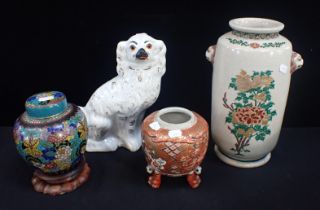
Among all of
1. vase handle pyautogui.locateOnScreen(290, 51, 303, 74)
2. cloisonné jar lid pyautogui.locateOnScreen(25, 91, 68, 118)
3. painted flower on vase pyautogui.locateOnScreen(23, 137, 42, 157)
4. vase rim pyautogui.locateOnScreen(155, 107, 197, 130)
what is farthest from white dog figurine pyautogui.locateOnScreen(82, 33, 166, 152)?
vase handle pyautogui.locateOnScreen(290, 51, 303, 74)

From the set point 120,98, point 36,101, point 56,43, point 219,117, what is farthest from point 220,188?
point 56,43

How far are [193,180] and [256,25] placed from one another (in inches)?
29.7

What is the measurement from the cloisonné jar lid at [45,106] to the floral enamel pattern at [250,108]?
71 centimetres

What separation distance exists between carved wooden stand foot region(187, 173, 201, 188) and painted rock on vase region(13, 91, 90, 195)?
0.48 metres

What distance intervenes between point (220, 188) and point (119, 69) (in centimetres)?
72

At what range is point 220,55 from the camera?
1679mm

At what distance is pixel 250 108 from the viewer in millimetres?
1687

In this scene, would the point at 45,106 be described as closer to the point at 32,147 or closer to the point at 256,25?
the point at 32,147

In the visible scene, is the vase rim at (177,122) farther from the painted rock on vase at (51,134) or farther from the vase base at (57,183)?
the vase base at (57,183)

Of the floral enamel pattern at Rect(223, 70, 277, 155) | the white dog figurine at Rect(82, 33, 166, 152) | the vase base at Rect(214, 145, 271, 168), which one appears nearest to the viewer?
the floral enamel pattern at Rect(223, 70, 277, 155)

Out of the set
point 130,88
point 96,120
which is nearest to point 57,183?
point 96,120

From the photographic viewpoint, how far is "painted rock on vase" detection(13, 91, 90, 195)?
1.53 m

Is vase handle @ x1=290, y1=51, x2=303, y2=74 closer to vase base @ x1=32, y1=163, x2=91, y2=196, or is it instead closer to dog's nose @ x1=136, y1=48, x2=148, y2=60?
dog's nose @ x1=136, y1=48, x2=148, y2=60

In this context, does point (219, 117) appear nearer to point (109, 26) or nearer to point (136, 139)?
point (136, 139)
